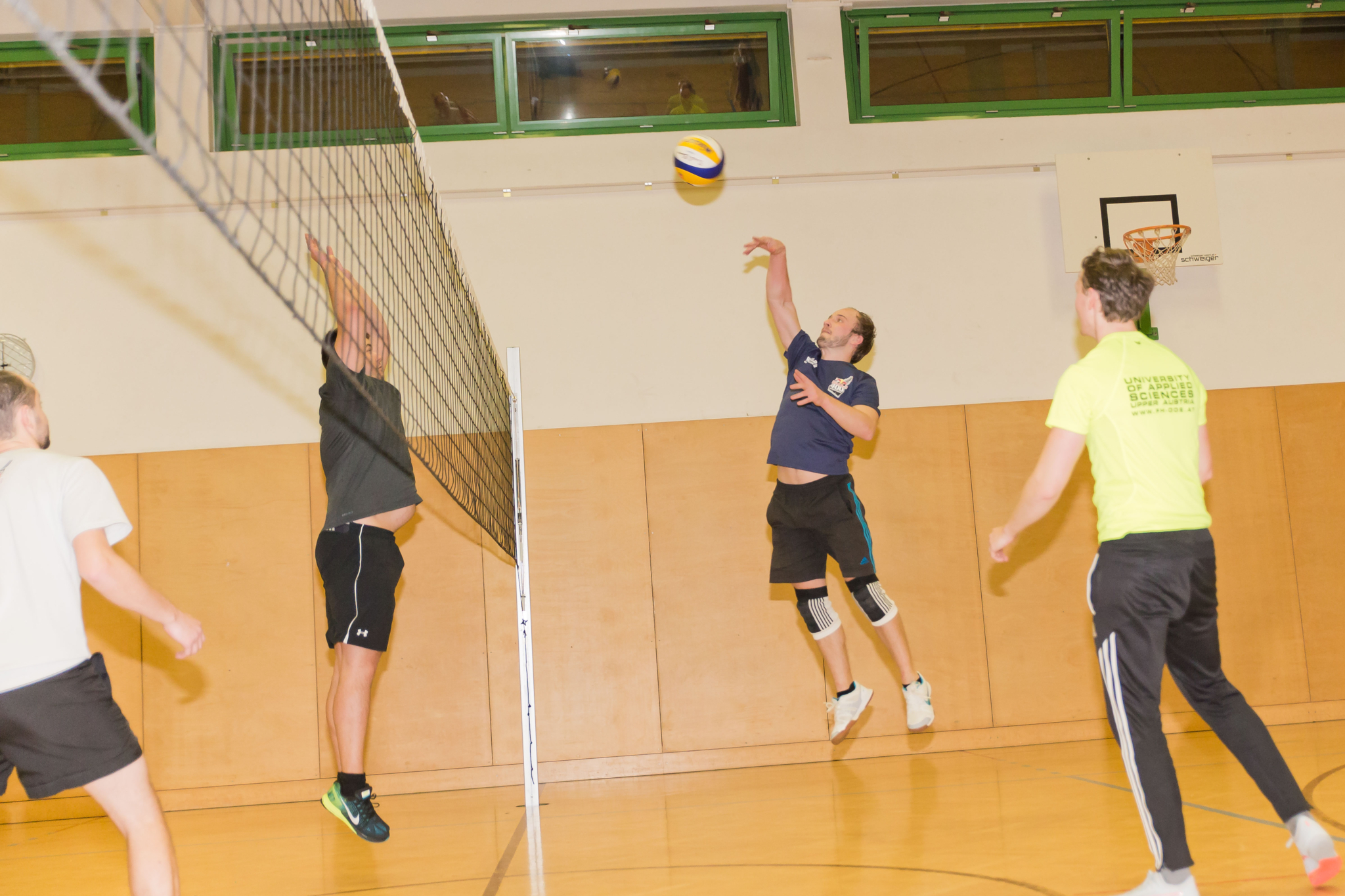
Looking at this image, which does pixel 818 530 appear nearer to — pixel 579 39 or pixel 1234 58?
pixel 579 39

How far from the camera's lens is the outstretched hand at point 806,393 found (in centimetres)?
482

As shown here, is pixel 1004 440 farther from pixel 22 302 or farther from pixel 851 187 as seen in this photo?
pixel 22 302

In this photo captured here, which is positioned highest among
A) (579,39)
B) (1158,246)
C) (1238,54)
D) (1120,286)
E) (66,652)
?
(579,39)

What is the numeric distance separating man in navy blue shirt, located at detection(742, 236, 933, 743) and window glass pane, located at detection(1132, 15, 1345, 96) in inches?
134

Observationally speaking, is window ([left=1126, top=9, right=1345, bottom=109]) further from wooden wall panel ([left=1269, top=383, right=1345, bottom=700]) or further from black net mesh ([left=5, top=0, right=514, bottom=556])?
black net mesh ([left=5, top=0, right=514, bottom=556])

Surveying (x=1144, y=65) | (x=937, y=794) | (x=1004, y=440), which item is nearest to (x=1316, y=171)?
(x=1144, y=65)

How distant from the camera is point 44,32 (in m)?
1.18

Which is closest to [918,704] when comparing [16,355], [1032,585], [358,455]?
[1032,585]

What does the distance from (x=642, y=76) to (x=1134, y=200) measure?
11.1 feet

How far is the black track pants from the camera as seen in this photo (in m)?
2.65

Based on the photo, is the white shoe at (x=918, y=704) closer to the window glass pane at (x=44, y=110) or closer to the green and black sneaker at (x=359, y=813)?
the green and black sneaker at (x=359, y=813)

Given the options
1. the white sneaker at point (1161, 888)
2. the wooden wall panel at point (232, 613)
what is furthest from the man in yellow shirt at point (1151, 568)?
the wooden wall panel at point (232, 613)

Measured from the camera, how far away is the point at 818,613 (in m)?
5.12

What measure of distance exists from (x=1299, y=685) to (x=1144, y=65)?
4283 millimetres
